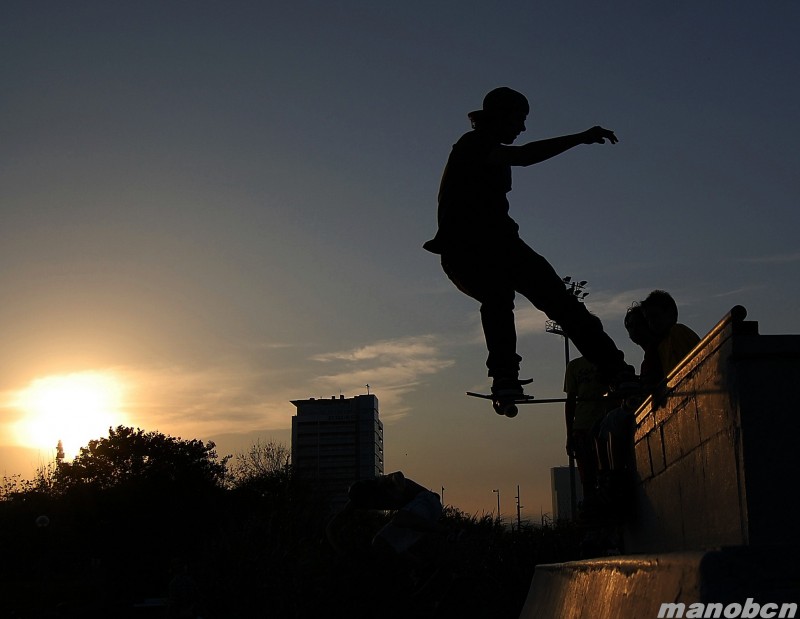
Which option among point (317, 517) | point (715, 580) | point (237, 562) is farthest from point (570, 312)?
point (317, 517)

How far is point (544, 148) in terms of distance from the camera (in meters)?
5.50

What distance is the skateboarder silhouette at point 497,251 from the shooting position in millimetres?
5832

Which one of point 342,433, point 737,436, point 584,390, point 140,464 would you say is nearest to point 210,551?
point 584,390

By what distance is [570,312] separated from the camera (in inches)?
234

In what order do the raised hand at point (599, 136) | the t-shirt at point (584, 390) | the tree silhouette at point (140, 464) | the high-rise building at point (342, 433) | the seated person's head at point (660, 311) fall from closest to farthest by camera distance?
the raised hand at point (599, 136), the seated person's head at point (660, 311), the t-shirt at point (584, 390), the tree silhouette at point (140, 464), the high-rise building at point (342, 433)

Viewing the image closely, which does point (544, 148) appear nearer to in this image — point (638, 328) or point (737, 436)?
point (638, 328)

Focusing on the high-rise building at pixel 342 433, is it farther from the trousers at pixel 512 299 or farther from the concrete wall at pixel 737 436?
the concrete wall at pixel 737 436

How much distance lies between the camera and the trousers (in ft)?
19.2

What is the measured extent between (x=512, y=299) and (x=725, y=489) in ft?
9.75

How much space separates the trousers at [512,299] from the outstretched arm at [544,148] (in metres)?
0.58

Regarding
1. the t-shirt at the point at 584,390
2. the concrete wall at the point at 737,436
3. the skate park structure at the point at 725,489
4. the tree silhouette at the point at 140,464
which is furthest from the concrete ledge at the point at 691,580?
the tree silhouette at the point at 140,464

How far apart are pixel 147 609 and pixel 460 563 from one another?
30.3m

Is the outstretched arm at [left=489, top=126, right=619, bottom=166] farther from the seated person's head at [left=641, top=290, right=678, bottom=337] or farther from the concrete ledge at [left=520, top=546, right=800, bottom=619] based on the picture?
the concrete ledge at [left=520, top=546, right=800, bottom=619]

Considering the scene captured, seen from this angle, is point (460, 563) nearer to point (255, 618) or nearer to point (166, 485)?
point (255, 618)
